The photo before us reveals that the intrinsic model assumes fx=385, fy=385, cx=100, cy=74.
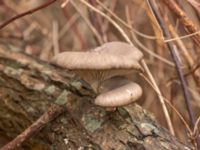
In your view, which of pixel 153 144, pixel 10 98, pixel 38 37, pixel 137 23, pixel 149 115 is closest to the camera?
pixel 153 144

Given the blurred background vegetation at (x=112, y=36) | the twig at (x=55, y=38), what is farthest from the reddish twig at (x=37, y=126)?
the twig at (x=55, y=38)

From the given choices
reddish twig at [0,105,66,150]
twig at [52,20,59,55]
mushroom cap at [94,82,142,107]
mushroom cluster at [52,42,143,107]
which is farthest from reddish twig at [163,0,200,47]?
twig at [52,20,59,55]

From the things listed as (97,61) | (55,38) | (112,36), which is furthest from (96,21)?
(97,61)

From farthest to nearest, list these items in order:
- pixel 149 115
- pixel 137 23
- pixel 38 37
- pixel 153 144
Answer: pixel 38 37 < pixel 137 23 < pixel 149 115 < pixel 153 144

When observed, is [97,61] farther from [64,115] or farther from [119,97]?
[64,115]

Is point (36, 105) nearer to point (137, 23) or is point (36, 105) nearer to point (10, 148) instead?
point (10, 148)

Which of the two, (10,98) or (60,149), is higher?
(10,98)

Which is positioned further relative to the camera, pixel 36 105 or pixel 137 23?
pixel 137 23

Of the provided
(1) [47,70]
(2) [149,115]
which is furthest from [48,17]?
(2) [149,115]
